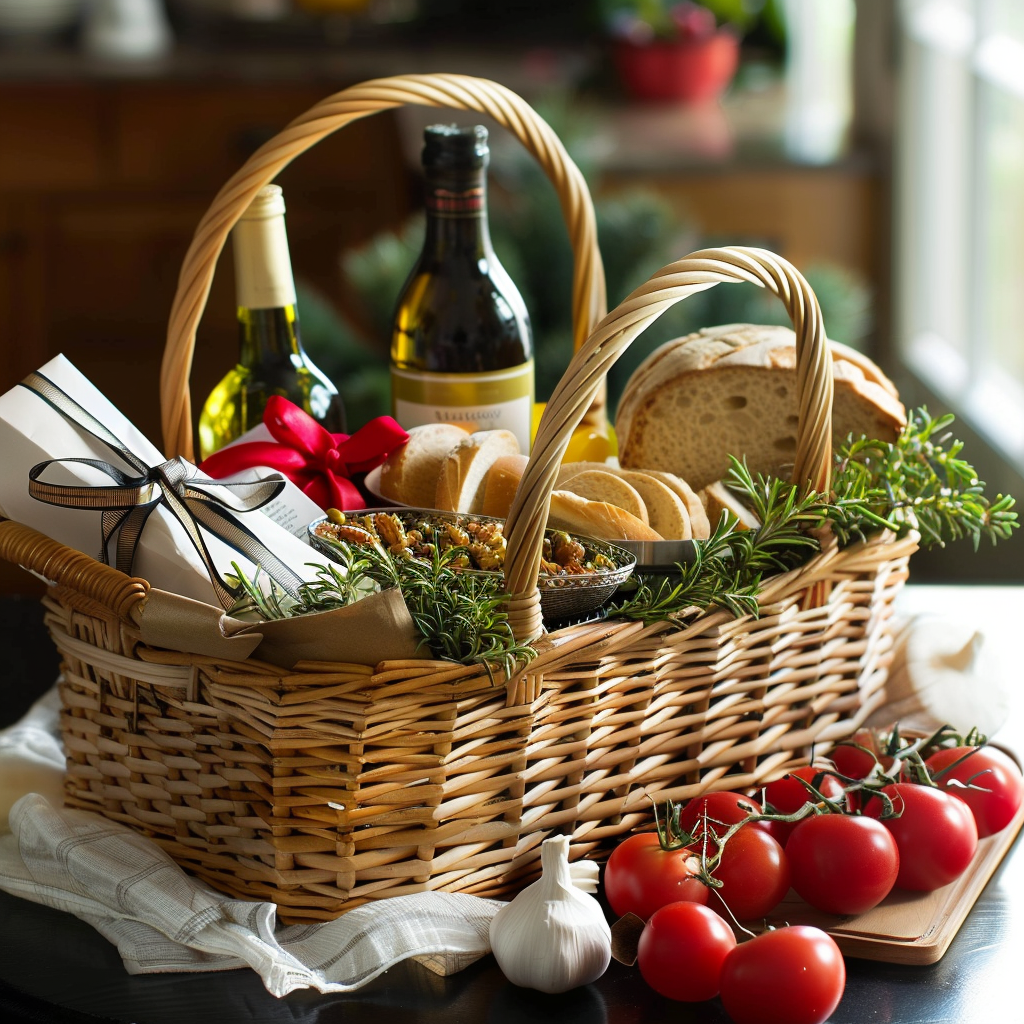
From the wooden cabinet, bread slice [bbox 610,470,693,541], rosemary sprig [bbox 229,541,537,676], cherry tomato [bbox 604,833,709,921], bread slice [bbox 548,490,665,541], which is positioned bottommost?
the wooden cabinet

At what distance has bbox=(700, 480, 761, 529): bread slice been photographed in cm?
99

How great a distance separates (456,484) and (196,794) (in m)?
0.30

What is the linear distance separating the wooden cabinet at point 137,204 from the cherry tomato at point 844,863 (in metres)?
2.46

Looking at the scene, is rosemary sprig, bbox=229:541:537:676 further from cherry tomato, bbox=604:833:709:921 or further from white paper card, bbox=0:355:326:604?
cherry tomato, bbox=604:833:709:921

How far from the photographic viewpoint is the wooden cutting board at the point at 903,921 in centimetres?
77

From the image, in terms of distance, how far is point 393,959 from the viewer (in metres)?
0.73

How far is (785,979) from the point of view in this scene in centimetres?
68

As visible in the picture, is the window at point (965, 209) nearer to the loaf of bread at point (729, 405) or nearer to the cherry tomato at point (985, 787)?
the loaf of bread at point (729, 405)

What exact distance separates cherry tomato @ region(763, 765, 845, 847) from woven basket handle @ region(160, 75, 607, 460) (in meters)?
0.33

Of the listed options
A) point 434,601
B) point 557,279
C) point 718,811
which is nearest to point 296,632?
point 434,601

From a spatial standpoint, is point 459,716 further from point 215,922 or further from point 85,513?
point 85,513

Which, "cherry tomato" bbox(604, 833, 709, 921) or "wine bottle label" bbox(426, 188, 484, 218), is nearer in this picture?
"cherry tomato" bbox(604, 833, 709, 921)

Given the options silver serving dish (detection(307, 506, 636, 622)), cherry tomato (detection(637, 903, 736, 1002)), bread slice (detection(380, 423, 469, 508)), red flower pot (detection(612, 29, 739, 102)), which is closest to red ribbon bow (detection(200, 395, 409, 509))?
bread slice (detection(380, 423, 469, 508))

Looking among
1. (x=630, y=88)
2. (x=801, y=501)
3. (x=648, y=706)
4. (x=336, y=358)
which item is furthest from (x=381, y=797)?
(x=630, y=88)
